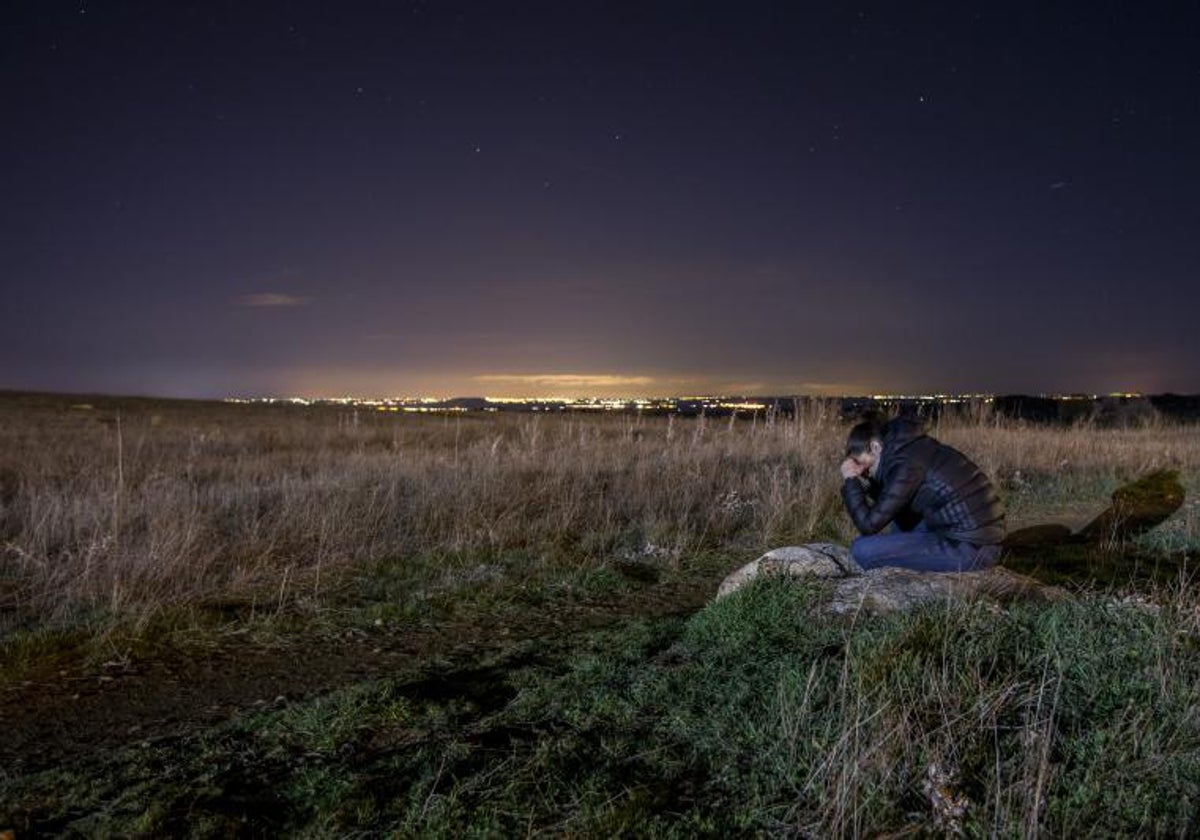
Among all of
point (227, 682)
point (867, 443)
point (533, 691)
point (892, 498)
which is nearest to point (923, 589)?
A: point (892, 498)

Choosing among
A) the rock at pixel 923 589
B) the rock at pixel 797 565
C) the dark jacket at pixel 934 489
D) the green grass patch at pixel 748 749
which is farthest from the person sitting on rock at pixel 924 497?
the green grass patch at pixel 748 749

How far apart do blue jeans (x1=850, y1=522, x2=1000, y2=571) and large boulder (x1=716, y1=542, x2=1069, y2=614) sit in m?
0.29

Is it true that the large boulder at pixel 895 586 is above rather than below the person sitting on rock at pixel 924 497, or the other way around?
below

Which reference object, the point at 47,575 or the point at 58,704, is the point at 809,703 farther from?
the point at 47,575

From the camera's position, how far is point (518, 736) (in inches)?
135

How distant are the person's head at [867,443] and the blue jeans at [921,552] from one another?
62 cm

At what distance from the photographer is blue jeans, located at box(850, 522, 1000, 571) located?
18.7ft

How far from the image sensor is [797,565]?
5.64 meters

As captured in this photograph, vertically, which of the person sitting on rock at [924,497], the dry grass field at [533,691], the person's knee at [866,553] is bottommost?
the dry grass field at [533,691]

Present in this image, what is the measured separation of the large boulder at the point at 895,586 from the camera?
15.1ft

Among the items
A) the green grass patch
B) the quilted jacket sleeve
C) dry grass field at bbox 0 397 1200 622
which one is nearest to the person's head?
the quilted jacket sleeve

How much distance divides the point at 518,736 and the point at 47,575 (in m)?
5.06

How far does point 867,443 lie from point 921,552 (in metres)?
0.93

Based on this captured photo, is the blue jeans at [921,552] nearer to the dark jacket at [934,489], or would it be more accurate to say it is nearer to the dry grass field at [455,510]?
the dark jacket at [934,489]
